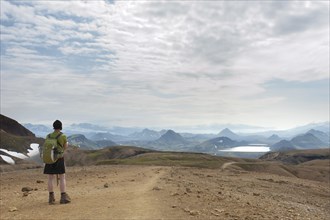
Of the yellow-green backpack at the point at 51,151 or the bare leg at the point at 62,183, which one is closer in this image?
the yellow-green backpack at the point at 51,151

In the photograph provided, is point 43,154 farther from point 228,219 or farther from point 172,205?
point 228,219

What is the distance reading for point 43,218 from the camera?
50.3ft

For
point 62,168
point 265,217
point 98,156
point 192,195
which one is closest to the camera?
point 265,217

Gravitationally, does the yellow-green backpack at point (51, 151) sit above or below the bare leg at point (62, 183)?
above

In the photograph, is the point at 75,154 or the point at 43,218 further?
the point at 75,154

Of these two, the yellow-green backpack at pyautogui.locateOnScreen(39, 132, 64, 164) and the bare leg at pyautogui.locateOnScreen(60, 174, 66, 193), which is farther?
the bare leg at pyautogui.locateOnScreen(60, 174, 66, 193)

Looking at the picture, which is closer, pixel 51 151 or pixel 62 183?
pixel 51 151

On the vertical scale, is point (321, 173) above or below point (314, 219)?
below

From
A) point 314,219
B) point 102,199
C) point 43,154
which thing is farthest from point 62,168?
point 314,219

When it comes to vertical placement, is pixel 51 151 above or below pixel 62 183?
above

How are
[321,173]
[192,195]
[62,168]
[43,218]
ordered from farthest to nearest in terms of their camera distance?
[321,173]
[192,195]
[62,168]
[43,218]

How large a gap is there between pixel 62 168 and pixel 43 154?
4.00 ft

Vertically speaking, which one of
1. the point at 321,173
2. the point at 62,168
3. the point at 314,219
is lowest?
the point at 321,173

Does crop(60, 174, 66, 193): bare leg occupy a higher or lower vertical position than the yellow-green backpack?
lower
